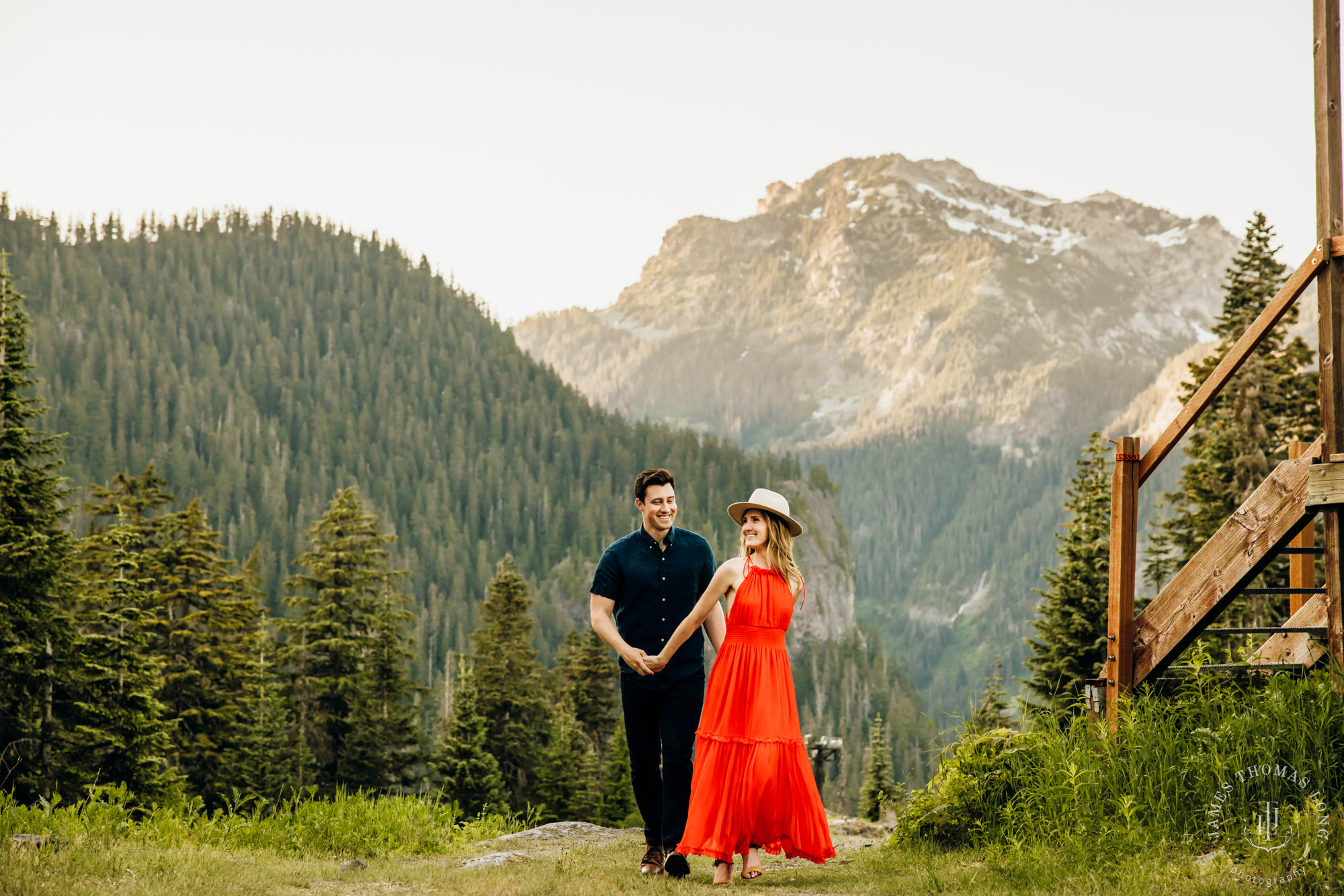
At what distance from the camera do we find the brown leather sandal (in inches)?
292

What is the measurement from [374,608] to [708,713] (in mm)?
34277

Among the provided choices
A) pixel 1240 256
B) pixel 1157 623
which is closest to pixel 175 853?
pixel 1157 623

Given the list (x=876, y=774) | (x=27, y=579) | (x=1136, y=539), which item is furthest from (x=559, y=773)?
(x=1136, y=539)

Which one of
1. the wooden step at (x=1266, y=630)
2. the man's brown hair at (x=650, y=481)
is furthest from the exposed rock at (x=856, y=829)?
the man's brown hair at (x=650, y=481)

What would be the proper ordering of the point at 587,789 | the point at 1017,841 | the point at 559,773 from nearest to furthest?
1. the point at 1017,841
2. the point at 559,773
3. the point at 587,789

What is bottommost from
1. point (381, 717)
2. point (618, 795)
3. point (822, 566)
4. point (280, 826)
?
point (618, 795)

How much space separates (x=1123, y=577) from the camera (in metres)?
7.75

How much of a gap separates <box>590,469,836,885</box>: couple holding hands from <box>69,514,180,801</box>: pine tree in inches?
800

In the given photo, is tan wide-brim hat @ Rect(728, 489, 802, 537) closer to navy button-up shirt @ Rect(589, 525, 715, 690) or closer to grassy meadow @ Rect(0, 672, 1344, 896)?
navy button-up shirt @ Rect(589, 525, 715, 690)

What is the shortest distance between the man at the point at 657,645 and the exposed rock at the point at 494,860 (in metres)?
1.22

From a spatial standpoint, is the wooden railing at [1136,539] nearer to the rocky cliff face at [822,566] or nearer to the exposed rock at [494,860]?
the exposed rock at [494,860]

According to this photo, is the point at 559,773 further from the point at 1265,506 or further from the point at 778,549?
the point at 1265,506

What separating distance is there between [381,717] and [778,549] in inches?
1375

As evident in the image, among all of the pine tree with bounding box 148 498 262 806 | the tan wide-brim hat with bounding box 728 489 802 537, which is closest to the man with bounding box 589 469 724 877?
the tan wide-brim hat with bounding box 728 489 802 537
